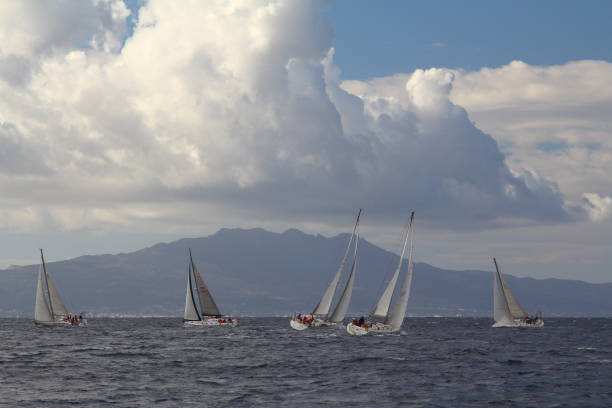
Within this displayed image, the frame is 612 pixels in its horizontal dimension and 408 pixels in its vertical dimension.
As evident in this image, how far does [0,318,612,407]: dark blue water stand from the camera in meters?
59.4

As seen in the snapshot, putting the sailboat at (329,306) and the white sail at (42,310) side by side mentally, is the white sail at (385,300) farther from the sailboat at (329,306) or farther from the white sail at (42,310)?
the white sail at (42,310)

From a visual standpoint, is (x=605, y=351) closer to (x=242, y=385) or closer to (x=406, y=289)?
(x=406, y=289)

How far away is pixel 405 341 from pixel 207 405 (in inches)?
2863

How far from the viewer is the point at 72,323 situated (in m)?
176

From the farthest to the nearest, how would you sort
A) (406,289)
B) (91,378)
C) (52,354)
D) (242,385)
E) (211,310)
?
1. (211,310)
2. (406,289)
3. (52,354)
4. (91,378)
5. (242,385)

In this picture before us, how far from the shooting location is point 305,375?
7425 centimetres

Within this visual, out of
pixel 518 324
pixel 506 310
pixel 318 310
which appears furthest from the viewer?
pixel 518 324

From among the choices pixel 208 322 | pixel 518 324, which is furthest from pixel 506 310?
pixel 208 322

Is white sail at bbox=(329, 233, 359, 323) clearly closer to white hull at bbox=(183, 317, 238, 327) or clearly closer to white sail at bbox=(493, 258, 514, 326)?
white hull at bbox=(183, 317, 238, 327)

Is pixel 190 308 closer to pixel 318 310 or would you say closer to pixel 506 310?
pixel 318 310

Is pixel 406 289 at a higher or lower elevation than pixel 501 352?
higher

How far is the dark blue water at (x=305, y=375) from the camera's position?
195 ft

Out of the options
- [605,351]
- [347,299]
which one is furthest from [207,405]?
[347,299]

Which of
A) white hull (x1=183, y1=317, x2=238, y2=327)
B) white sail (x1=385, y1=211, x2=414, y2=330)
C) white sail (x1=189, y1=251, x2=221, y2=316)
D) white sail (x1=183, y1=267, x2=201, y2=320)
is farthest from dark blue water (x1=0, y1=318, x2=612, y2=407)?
white hull (x1=183, y1=317, x2=238, y2=327)
